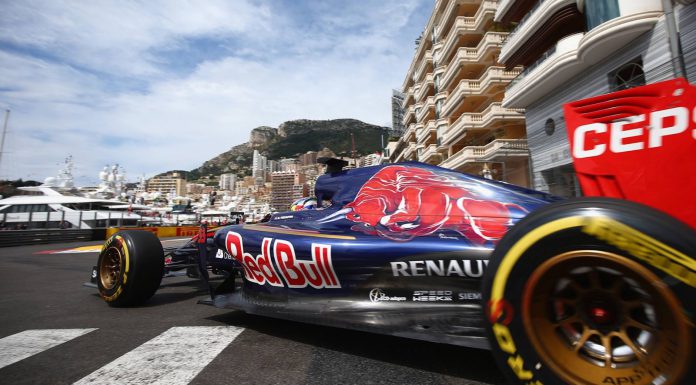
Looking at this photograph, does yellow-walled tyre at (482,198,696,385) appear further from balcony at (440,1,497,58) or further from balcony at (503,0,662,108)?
balcony at (440,1,497,58)

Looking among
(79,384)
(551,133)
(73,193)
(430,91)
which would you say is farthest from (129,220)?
(79,384)

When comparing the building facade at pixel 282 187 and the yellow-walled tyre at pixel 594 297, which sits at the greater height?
the building facade at pixel 282 187

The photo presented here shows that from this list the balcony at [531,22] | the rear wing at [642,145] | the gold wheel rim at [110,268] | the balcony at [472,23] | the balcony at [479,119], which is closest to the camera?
the rear wing at [642,145]

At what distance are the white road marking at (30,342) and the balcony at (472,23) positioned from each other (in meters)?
25.6

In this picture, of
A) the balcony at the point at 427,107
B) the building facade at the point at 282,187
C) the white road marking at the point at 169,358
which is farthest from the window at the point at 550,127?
the building facade at the point at 282,187

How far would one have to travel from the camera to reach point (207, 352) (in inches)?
93.9

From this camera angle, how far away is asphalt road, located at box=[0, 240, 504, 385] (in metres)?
1.97

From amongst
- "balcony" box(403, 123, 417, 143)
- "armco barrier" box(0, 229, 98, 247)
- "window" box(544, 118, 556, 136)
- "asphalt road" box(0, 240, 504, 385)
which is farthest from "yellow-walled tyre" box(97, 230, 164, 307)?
"balcony" box(403, 123, 417, 143)

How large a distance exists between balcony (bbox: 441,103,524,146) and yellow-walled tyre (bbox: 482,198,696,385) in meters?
20.5

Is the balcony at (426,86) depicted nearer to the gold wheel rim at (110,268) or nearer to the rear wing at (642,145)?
the gold wheel rim at (110,268)

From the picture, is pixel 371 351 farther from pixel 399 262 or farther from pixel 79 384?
pixel 79 384

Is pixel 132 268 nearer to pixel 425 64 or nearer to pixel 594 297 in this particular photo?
pixel 594 297

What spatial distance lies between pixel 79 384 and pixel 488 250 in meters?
2.29

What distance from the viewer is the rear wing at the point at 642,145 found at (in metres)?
1.54
